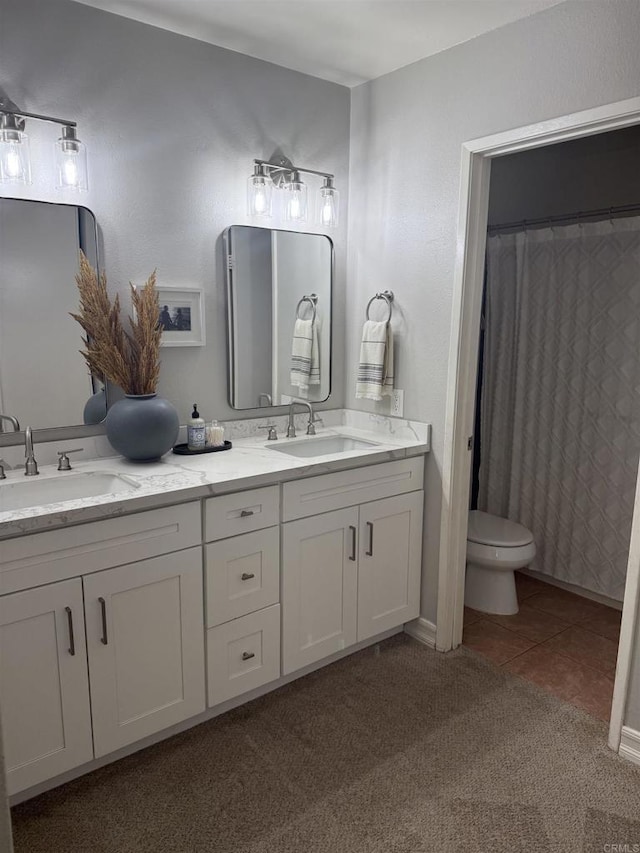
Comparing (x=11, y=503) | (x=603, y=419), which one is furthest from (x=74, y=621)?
(x=603, y=419)

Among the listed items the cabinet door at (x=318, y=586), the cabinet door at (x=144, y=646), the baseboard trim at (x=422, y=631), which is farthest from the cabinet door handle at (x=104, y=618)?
the baseboard trim at (x=422, y=631)

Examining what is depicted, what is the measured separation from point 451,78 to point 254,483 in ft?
5.69

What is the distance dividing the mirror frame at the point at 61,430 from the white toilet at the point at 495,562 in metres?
1.82

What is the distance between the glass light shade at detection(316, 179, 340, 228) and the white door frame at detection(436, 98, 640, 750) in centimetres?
62

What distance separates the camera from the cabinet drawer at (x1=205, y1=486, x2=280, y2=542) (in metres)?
2.09

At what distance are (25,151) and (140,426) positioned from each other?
956mm

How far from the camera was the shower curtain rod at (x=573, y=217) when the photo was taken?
3.02 meters

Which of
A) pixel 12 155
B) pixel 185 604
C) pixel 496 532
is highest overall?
pixel 12 155

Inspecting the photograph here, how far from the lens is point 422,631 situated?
2.85 metres

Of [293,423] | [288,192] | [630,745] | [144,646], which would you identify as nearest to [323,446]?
[293,423]

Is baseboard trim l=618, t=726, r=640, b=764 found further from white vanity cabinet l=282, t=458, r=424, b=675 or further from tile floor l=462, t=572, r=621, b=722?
white vanity cabinet l=282, t=458, r=424, b=675

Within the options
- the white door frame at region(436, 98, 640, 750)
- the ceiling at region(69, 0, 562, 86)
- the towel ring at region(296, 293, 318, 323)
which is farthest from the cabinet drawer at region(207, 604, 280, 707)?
the ceiling at region(69, 0, 562, 86)

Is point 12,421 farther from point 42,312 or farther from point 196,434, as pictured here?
point 196,434

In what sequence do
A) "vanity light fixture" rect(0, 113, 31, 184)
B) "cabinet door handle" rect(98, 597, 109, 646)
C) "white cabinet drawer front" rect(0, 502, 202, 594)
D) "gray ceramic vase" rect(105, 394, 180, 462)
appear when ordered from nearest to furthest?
1. "white cabinet drawer front" rect(0, 502, 202, 594)
2. "cabinet door handle" rect(98, 597, 109, 646)
3. "vanity light fixture" rect(0, 113, 31, 184)
4. "gray ceramic vase" rect(105, 394, 180, 462)
